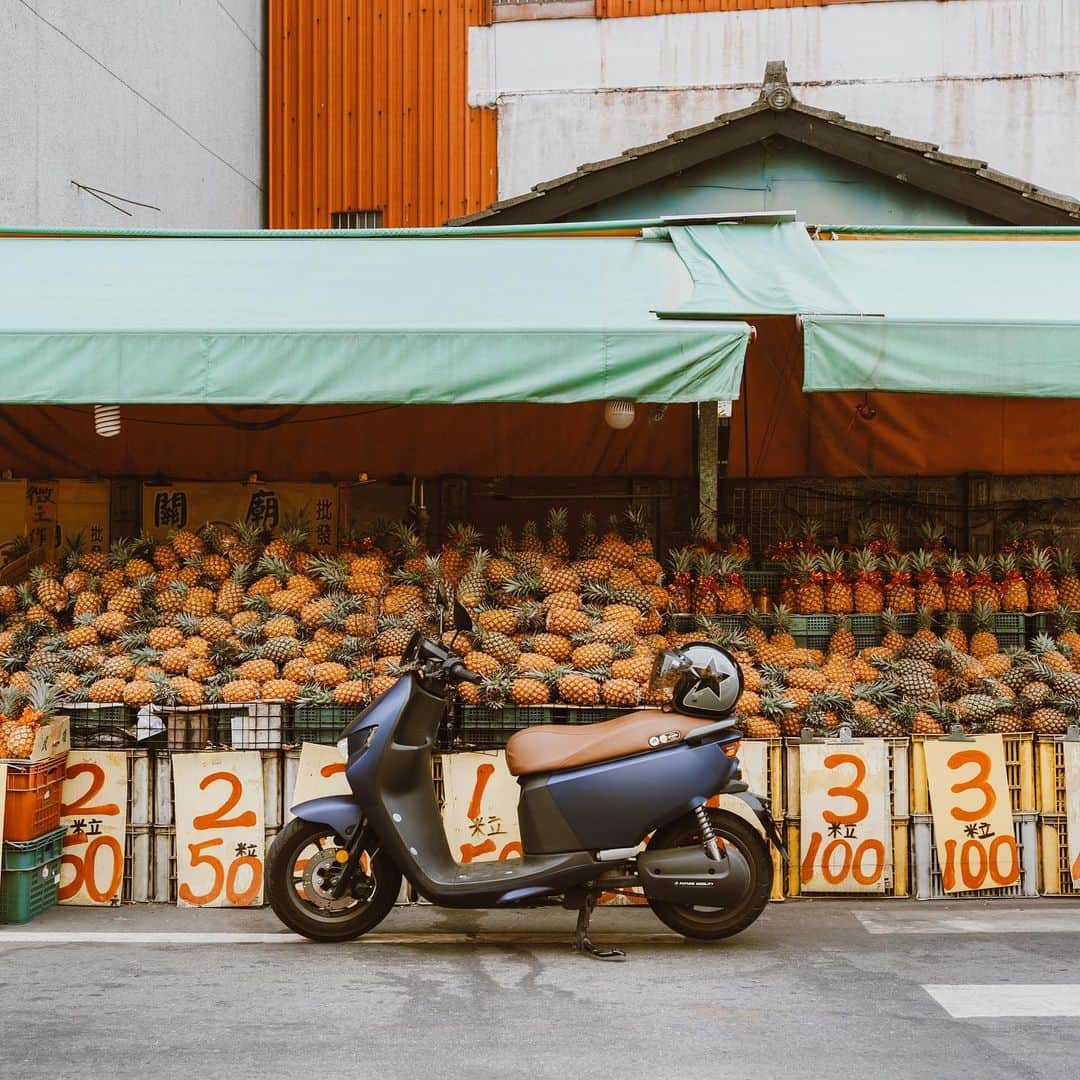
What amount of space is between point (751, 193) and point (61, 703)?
7.99 metres

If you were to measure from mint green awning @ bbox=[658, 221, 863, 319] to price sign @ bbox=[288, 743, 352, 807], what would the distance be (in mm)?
2955

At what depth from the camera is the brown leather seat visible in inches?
222

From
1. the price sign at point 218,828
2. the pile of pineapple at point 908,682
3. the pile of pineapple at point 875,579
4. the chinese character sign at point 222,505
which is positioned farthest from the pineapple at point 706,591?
the chinese character sign at point 222,505

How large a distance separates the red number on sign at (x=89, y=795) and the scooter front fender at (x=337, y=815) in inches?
56.1

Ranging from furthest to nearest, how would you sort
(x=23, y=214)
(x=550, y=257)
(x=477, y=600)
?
(x=23, y=214) < (x=550, y=257) < (x=477, y=600)

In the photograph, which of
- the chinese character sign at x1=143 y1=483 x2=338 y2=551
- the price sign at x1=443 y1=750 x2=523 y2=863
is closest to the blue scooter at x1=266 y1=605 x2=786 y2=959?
the price sign at x1=443 y1=750 x2=523 y2=863

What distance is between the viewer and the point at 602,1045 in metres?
4.47

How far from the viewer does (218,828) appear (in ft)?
21.5

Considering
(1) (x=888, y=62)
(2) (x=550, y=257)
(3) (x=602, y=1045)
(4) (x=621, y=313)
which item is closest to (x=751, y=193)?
(1) (x=888, y=62)

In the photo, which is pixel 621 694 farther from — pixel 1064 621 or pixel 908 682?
pixel 1064 621

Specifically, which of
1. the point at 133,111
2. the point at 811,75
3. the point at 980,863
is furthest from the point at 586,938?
the point at 811,75

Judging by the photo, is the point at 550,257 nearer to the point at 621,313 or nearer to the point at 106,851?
the point at 621,313

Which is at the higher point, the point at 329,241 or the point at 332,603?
the point at 329,241

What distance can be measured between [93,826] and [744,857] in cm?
332
